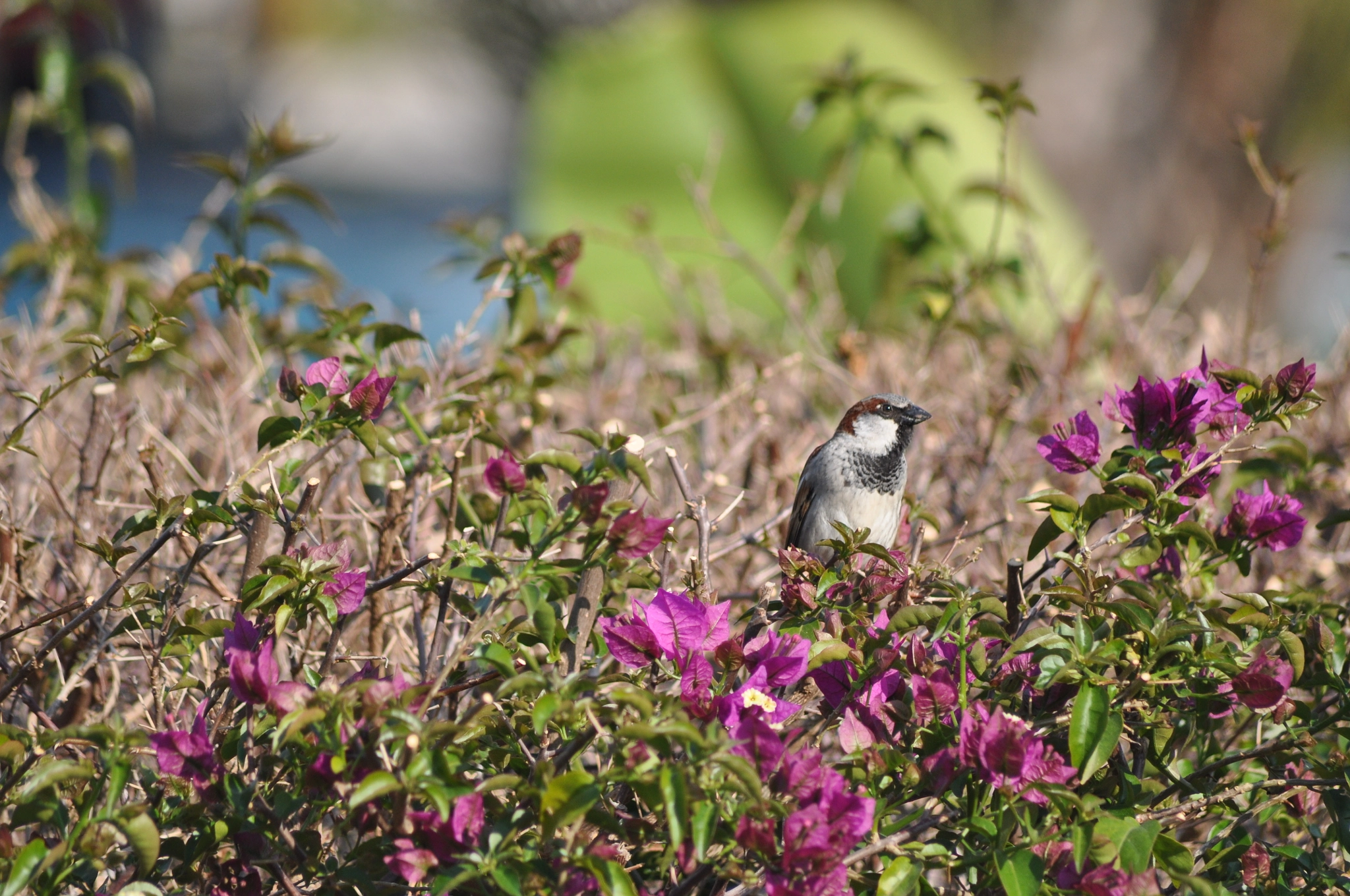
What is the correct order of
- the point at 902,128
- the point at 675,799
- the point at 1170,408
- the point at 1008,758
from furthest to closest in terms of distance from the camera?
the point at 902,128
the point at 1170,408
the point at 1008,758
the point at 675,799

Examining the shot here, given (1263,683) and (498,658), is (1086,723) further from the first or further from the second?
(498,658)

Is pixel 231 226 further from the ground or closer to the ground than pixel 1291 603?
further from the ground

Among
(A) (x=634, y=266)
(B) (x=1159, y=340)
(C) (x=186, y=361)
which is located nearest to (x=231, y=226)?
(C) (x=186, y=361)

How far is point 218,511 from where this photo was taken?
1229 mm

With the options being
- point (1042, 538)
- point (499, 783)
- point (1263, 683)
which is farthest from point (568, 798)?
point (1263, 683)

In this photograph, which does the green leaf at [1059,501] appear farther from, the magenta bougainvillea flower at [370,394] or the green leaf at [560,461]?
the magenta bougainvillea flower at [370,394]

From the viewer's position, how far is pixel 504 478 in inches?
44.3

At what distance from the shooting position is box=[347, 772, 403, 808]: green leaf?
926mm

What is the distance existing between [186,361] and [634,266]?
2.62 m

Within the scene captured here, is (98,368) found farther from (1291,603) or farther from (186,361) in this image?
(1291,603)

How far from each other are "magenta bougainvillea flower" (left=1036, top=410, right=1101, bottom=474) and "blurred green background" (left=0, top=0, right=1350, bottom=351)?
0.76 m

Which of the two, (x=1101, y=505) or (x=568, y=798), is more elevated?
(x=1101, y=505)

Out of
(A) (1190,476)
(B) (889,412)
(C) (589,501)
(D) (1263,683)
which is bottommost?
(D) (1263,683)

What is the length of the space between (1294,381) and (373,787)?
3.27 feet
